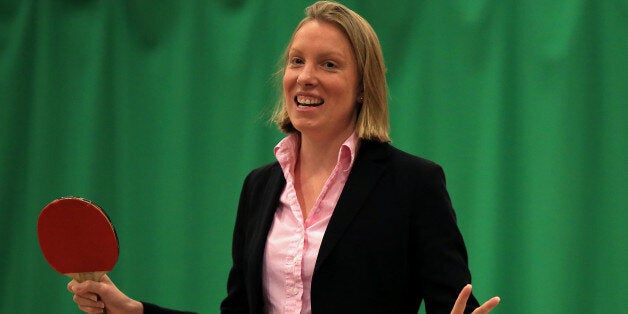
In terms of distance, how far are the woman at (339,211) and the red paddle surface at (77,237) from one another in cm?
6

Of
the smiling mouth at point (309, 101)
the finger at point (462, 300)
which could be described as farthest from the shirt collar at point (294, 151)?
the finger at point (462, 300)

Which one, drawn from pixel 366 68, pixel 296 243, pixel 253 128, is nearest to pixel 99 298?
pixel 296 243

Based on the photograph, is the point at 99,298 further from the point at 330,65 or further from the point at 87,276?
the point at 330,65

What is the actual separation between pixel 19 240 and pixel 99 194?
0.49 metres

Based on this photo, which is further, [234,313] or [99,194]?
[99,194]

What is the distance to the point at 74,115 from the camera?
12.9ft

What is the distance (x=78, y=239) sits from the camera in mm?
1946

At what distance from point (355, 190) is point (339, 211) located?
0.07m

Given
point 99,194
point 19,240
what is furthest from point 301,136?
point 19,240

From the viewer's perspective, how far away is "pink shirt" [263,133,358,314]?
1.90m

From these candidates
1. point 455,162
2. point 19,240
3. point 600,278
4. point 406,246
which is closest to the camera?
point 406,246

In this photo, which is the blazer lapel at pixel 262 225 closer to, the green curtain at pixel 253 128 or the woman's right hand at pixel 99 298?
the woman's right hand at pixel 99 298

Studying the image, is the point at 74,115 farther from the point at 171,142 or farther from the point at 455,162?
the point at 455,162

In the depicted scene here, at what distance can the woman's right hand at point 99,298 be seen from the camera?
1.92 m
